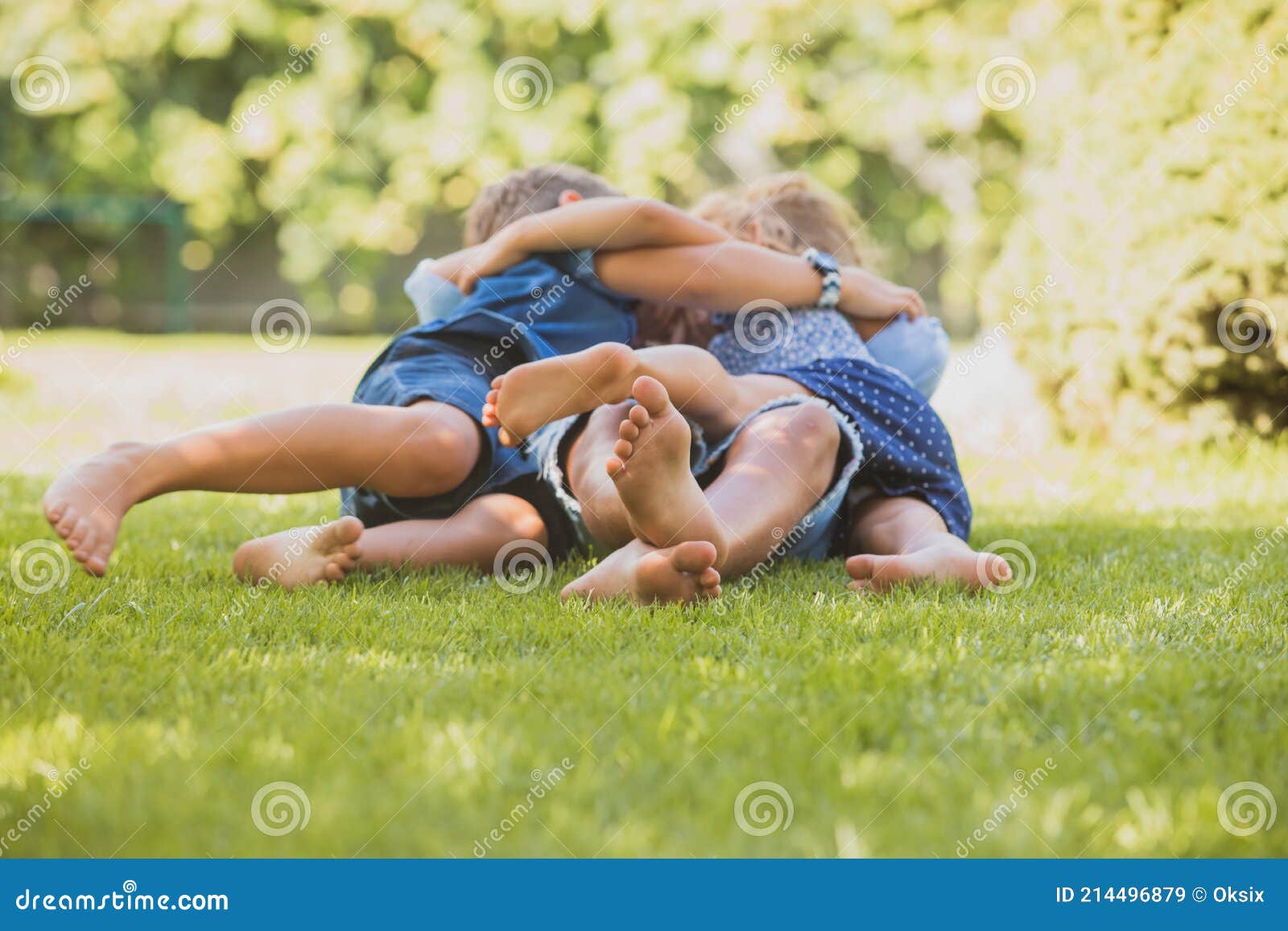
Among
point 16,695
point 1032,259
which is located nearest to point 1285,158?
point 1032,259

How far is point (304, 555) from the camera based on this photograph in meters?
2.44

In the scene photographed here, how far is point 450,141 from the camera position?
42.4 feet

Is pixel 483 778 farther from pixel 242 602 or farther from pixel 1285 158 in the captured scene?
pixel 1285 158

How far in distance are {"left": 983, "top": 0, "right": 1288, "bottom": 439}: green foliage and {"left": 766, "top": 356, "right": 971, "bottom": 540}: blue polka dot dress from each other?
6.61 ft

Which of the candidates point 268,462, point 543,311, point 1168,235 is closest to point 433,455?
point 268,462

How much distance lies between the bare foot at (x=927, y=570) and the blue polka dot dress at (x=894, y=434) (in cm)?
35

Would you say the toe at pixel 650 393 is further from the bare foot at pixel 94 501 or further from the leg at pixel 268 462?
the bare foot at pixel 94 501

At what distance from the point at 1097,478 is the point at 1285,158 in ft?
4.32

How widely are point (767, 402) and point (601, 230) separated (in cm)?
62

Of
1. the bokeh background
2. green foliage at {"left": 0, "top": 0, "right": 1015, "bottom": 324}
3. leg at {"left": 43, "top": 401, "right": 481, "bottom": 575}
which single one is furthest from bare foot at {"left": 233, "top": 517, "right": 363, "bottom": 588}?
green foliage at {"left": 0, "top": 0, "right": 1015, "bottom": 324}

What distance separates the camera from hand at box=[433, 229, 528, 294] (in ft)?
9.82

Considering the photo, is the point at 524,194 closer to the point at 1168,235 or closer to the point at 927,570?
the point at 927,570

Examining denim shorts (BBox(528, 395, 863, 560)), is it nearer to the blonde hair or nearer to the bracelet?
the bracelet

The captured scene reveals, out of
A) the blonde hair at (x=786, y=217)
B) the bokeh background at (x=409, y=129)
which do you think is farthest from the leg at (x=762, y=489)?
the bokeh background at (x=409, y=129)
